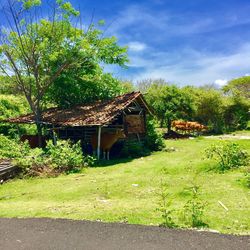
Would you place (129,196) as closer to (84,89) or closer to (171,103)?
(84,89)

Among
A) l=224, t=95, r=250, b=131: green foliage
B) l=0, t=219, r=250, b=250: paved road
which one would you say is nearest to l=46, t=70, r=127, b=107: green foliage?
l=224, t=95, r=250, b=131: green foliage

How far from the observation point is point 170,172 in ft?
45.6

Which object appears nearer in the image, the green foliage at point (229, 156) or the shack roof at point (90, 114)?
the green foliage at point (229, 156)

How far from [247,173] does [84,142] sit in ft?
43.9

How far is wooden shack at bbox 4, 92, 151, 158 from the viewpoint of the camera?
2085 cm

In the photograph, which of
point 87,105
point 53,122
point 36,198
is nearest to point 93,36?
point 87,105

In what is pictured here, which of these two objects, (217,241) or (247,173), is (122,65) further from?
(217,241)

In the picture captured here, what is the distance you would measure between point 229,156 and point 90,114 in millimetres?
10493

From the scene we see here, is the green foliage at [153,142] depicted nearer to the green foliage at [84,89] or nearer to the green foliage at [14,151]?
the green foliage at [84,89]

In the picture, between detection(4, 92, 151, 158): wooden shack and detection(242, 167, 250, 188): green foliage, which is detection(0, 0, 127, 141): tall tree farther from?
detection(242, 167, 250, 188): green foliage

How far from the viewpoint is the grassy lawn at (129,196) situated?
314 inches

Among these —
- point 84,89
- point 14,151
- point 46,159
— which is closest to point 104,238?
point 46,159

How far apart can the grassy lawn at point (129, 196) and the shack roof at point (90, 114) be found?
5.49m

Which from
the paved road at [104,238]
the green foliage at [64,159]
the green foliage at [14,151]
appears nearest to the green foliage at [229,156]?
the green foliage at [64,159]
